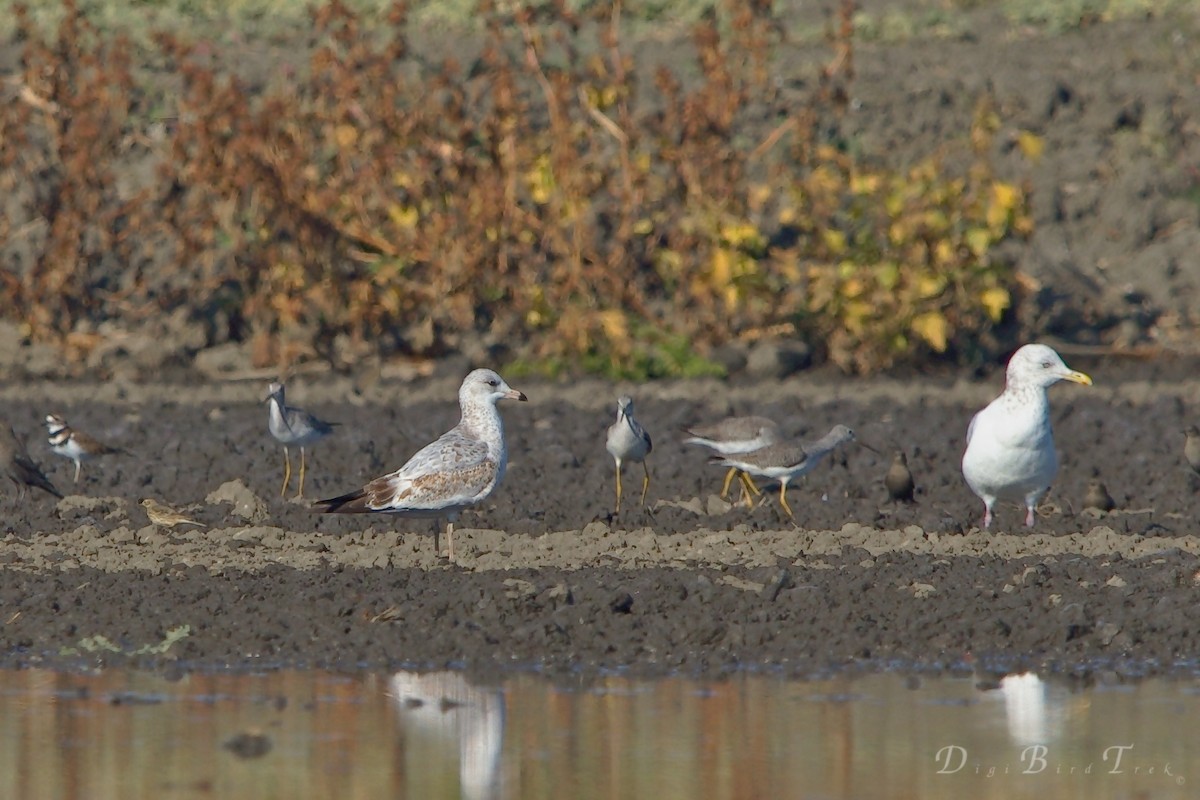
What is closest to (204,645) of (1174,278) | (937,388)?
(937,388)

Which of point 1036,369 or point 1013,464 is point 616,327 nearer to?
point 1036,369

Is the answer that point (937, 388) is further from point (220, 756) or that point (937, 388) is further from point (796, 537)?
point (220, 756)

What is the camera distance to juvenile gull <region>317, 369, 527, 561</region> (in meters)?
10.4

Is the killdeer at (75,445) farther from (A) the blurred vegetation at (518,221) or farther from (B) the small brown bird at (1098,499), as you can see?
(B) the small brown bird at (1098,499)

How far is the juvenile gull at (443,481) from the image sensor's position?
411 inches

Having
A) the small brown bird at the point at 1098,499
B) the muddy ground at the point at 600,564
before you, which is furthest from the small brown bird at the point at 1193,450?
the small brown bird at the point at 1098,499

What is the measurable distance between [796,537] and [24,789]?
5537 millimetres

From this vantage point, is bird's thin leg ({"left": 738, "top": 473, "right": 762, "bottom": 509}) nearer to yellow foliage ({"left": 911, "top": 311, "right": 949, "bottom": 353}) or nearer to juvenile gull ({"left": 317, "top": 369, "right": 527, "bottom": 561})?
juvenile gull ({"left": 317, "top": 369, "right": 527, "bottom": 561})

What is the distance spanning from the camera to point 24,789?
6367mm

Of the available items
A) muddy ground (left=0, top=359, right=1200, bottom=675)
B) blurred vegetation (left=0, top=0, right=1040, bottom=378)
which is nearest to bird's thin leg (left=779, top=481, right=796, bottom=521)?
muddy ground (left=0, top=359, right=1200, bottom=675)

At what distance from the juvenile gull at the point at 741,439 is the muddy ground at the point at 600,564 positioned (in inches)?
11.5

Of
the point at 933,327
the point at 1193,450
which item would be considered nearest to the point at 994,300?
the point at 933,327

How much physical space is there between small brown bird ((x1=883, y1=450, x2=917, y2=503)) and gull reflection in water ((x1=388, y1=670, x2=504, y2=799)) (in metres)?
4.60

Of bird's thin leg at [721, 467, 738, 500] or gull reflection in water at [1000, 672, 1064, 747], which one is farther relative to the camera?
bird's thin leg at [721, 467, 738, 500]
